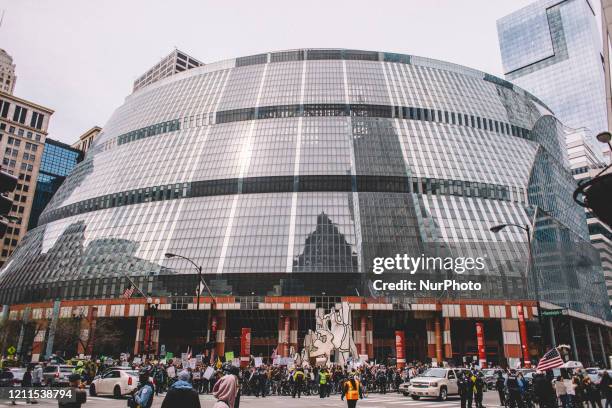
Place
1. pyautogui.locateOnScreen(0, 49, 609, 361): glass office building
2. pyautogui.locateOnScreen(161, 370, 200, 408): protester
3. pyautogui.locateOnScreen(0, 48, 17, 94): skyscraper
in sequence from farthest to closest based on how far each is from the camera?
pyautogui.locateOnScreen(0, 48, 17, 94): skyscraper < pyautogui.locateOnScreen(0, 49, 609, 361): glass office building < pyautogui.locateOnScreen(161, 370, 200, 408): protester

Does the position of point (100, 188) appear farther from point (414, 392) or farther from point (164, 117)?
point (414, 392)

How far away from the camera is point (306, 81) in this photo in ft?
274

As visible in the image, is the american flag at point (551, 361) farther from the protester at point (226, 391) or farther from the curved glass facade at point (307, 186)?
the curved glass facade at point (307, 186)

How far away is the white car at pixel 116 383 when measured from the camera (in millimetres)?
27609

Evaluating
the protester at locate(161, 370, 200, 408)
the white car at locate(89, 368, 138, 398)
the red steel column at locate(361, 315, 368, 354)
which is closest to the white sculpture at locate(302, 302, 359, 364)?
the white car at locate(89, 368, 138, 398)

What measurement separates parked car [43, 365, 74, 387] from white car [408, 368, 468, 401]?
2285 cm

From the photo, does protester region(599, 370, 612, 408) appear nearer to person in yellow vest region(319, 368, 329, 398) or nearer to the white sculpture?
person in yellow vest region(319, 368, 329, 398)

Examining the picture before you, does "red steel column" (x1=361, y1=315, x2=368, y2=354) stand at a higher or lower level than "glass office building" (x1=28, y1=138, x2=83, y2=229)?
lower

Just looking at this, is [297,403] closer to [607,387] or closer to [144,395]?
[607,387]

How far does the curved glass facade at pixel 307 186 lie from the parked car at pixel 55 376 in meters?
29.2

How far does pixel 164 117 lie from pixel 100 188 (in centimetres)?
1799

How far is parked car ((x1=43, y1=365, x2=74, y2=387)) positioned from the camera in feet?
96.7

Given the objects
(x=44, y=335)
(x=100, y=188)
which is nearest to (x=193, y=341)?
(x=44, y=335)

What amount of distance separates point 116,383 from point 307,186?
148ft
